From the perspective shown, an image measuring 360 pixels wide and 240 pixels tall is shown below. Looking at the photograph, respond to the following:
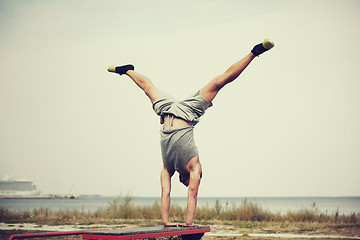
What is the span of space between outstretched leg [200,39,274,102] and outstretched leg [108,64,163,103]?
2.06 ft

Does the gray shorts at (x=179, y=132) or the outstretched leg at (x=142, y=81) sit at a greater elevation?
the outstretched leg at (x=142, y=81)

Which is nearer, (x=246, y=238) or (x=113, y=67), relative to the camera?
(x=113, y=67)

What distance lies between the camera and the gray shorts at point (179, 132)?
15.4 feet

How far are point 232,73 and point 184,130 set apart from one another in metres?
0.89

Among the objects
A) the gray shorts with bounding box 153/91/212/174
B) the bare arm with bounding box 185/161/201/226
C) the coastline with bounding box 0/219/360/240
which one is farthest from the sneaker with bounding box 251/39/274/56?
the coastline with bounding box 0/219/360/240

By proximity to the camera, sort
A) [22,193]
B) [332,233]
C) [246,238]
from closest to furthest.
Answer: [246,238]
[332,233]
[22,193]

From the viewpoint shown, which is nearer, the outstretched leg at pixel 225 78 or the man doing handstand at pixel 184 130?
the outstretched leg at pixel 225 78

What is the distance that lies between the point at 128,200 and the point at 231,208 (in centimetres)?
328

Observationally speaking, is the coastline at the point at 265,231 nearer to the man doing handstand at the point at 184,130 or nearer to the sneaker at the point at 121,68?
the man doing handstand at the point at 184,130

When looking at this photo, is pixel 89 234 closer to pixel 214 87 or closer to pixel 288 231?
pixel 214 87

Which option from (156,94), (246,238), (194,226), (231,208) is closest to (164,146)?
(156,94)

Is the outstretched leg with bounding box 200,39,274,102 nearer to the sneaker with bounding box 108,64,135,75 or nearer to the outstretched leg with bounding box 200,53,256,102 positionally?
the outstretched leg with bounding box 200,53,256,102

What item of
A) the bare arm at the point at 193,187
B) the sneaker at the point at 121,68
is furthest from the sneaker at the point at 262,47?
the sneaker at the point at 121,68

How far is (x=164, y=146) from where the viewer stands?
4.82 meters
